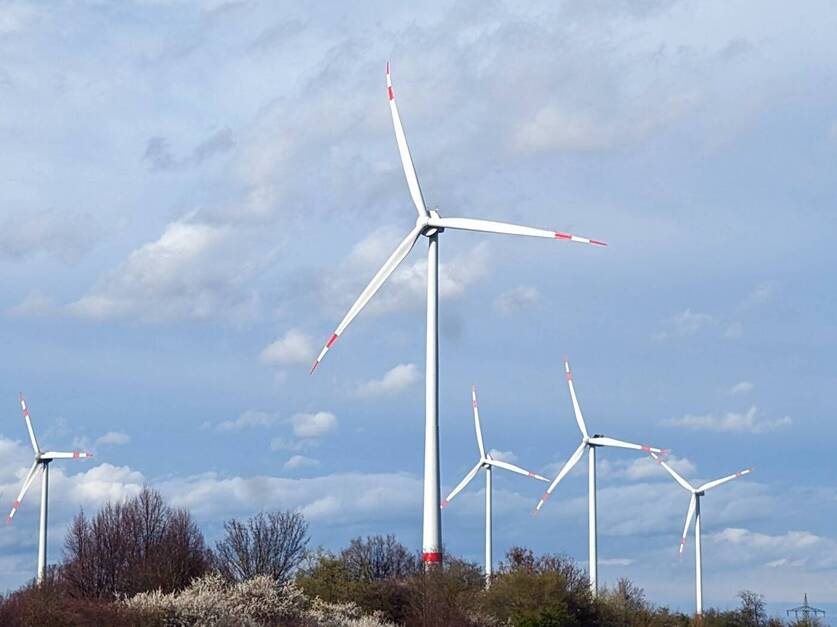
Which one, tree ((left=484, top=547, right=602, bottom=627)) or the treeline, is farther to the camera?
tree ((left=484, top=547, right=602, bottom=627))

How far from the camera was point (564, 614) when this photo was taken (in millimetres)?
83375

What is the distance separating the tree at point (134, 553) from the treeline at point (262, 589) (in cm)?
7

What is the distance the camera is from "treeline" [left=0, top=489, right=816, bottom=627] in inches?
2502

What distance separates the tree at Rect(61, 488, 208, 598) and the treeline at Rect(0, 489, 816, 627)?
73 mm

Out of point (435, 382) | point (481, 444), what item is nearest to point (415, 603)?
point (435, 382)

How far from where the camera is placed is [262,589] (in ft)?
230

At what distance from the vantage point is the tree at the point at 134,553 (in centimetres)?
7721

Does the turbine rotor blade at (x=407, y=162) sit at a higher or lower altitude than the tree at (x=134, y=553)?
higher

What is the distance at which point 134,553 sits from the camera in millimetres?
80688

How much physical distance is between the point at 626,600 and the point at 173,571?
3716cm

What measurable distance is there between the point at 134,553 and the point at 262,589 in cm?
1313

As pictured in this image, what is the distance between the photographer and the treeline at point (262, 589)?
2502 inches

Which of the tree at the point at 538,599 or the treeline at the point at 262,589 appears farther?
the tree at the point at 538,599

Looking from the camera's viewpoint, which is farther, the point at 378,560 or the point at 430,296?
→ the point at 378,560
